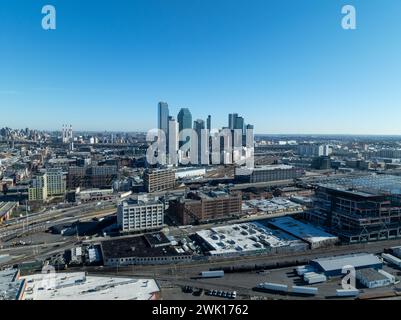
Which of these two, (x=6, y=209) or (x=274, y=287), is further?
(x=6, y=209)

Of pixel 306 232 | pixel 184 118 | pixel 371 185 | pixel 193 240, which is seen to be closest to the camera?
pixel 193 240

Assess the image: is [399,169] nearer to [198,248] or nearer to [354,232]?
[354,232]

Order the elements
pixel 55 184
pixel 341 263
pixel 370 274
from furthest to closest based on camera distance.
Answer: pixel 55 184 → pixel 341 263 → pixel 370 274

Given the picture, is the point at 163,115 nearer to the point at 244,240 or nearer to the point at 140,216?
the point at 140,216

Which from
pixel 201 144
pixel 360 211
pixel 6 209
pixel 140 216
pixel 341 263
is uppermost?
pixel 201 144

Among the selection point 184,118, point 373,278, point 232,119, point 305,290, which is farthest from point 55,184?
point 232,119
